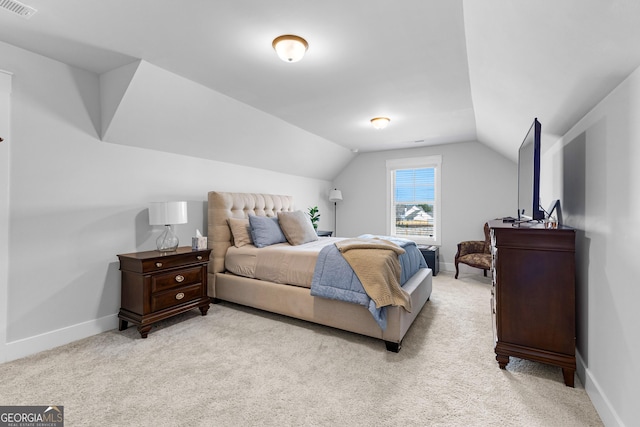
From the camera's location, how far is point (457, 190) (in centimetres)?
543

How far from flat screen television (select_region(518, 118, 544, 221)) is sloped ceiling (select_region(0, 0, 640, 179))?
0.25 meters

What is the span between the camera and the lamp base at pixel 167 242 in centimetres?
315

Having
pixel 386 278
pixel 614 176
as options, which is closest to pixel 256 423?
pixel 386 278

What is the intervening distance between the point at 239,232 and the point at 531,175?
309cm

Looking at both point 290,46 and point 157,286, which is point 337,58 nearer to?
point 290,46

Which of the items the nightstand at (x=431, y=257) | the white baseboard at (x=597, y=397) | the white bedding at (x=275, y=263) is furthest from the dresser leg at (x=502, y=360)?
the nightstand at (x=431, y=257)

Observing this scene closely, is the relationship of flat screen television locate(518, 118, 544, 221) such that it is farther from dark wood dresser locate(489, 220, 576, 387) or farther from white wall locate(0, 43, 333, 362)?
white wall locate(0, 43, 333, 362)

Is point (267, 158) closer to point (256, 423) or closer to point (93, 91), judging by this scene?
point (93, 91)

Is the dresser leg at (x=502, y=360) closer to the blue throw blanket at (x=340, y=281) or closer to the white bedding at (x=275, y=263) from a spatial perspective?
the blue throw blanket at (x=340, y=281)

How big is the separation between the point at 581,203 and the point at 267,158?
12.5 feet

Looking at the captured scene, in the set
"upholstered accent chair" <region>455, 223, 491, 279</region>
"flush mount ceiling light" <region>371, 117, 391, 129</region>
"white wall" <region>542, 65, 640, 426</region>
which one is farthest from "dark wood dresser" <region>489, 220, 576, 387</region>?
"upholstered accent chair" <region>455, 223, 491, 279</region>

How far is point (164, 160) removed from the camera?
11.3ft

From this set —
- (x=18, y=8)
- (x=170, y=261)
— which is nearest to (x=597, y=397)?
(x=170, y=261)

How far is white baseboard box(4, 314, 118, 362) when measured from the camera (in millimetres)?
2332
